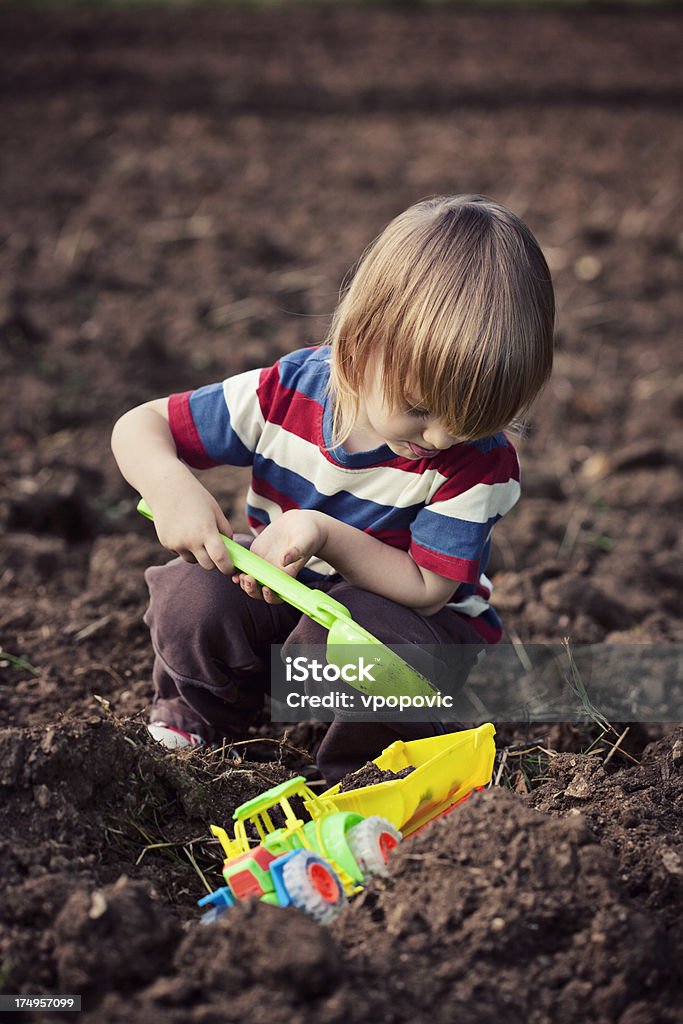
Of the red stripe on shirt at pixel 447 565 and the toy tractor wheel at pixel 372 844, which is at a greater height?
the red stripe on shirt at pixel 447 565

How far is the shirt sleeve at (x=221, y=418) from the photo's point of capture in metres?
2.28

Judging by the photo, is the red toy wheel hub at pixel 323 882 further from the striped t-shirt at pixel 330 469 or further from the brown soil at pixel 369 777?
the striped t-shirt at pixel 330 469

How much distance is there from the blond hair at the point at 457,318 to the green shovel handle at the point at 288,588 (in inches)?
14.0

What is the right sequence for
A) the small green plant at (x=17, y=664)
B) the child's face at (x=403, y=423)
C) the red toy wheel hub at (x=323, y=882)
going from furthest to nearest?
1. the small green plant at (x=17, y=664)
2. the child's face at (x=403, y=423)
3. the red toy wheel hub at (x=323, y=882)

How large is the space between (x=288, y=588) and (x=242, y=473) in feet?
6.12

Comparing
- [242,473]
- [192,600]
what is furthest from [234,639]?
[242,473]

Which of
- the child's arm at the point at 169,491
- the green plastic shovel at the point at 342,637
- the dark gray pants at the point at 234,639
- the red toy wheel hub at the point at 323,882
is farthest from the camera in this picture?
the dark gray pants at the point at 234,639

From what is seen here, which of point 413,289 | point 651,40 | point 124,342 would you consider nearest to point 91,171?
point 124,342

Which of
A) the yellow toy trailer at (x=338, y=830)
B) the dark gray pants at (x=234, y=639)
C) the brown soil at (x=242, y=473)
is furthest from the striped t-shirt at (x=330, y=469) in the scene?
the brown soil at (x=242, y=473)

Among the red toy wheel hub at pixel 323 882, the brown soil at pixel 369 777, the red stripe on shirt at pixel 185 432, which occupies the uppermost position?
the red stripe on shirt at pixel 185 432

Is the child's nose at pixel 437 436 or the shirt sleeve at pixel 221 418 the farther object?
the shirt sleeve at pixel 221 418

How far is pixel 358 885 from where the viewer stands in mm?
1699

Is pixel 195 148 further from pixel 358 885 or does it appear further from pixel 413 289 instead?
pixel 358 885

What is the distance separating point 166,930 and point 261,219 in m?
4.71
